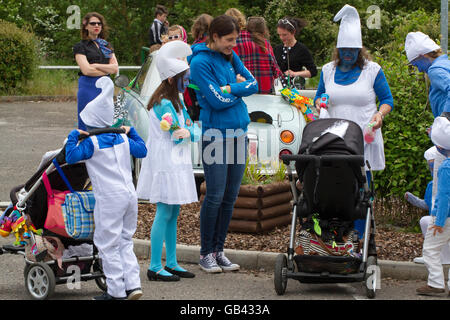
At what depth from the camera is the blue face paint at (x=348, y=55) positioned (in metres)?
7.48

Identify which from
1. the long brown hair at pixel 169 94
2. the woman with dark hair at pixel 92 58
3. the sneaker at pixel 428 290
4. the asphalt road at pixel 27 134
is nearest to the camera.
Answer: the sneaker at pixel 428 290

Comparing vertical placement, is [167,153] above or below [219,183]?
above

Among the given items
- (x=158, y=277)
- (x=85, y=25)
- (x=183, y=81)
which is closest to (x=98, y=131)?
(x=183, y=81)

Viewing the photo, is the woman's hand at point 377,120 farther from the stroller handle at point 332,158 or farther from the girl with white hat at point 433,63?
the stroller handle at point 332,158

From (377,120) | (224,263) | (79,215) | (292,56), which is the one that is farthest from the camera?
(292,56)

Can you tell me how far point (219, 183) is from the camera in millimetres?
7438

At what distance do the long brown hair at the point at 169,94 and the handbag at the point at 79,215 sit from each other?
1.13 meters

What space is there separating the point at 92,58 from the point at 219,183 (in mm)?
3569

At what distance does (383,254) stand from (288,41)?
4.48 metres

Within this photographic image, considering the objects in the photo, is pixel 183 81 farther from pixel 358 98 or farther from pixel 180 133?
pixel 358 98

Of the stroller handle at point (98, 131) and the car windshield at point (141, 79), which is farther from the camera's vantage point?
the car windshield at point (141, 79)

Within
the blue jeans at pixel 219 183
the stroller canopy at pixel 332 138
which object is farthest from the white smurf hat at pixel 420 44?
the blue jeans at pixel 219 183

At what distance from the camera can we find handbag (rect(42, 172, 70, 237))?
21.0ft

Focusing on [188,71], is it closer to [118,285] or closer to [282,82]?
[118,285]
